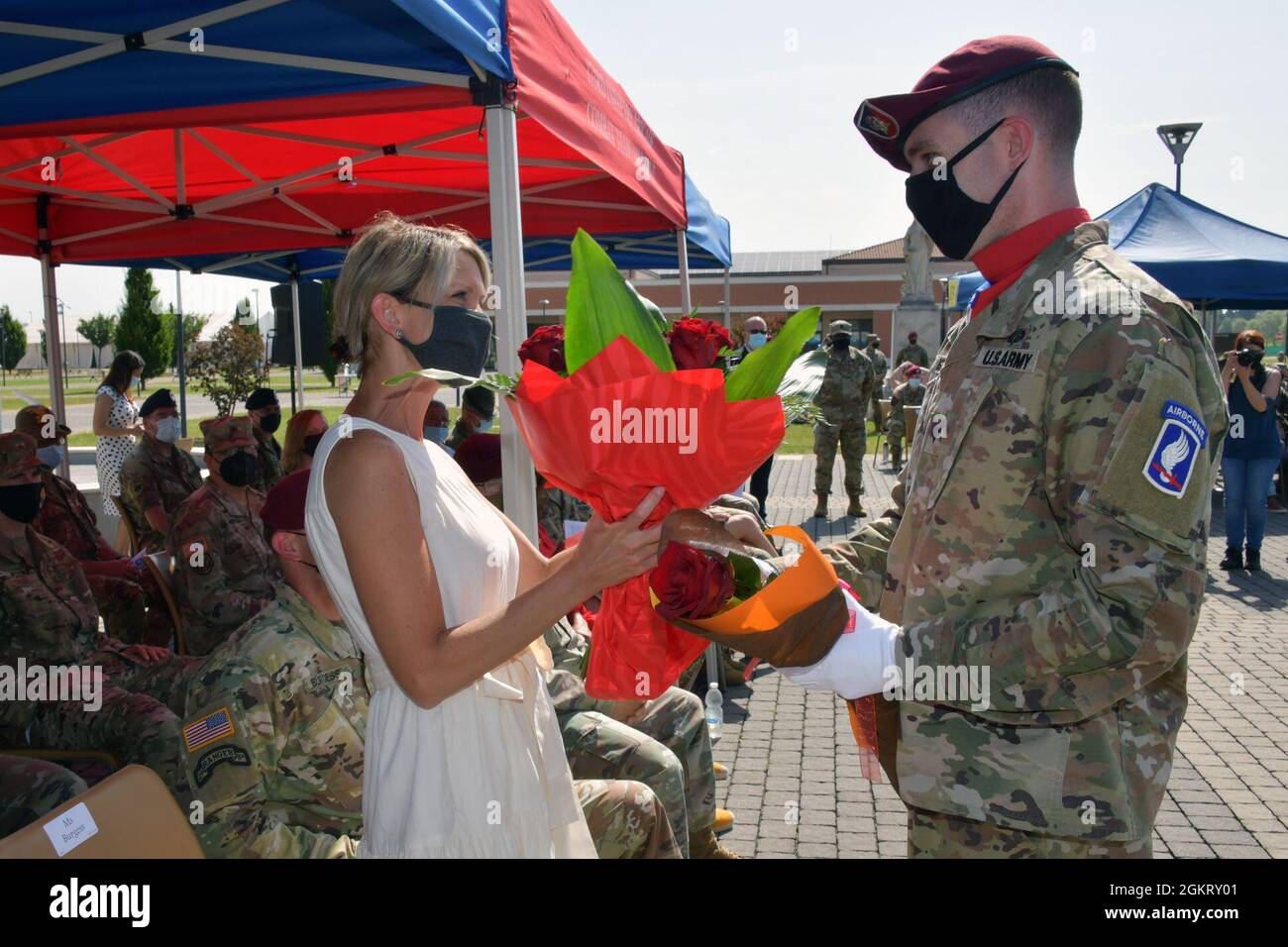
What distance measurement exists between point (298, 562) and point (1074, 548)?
202 centimetres

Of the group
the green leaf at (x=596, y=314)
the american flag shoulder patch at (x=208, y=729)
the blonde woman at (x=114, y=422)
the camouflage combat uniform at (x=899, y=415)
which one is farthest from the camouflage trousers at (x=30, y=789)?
the camouflage combat uniform at (x=899, y=415)

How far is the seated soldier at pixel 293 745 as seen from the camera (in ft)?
7.89

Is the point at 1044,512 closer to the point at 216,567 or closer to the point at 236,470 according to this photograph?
the point at 216,567

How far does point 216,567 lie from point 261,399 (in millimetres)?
3338

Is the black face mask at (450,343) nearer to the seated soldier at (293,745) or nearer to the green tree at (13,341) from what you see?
the seated soldier at (293,745)

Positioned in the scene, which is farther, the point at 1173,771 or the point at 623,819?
the point at 1173,771

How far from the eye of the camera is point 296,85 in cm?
357

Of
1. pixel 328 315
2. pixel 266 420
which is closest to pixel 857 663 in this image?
pixel 266 420

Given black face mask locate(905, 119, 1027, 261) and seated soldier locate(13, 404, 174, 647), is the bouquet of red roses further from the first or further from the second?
seated soldier locate(13, 404, 174, 647)

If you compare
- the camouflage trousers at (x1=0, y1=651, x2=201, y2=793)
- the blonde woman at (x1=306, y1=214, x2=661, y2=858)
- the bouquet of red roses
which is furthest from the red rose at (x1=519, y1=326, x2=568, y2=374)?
the camouflage trousers at (x1=0, y1=651, x2=201, y2=793)

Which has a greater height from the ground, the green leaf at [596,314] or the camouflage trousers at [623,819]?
the green leaf at [596,314]

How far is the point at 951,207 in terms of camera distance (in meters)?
1.95

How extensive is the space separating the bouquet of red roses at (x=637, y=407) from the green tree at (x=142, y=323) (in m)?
37.8
